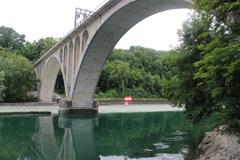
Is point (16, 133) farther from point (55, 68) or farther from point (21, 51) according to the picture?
point (21, 51)

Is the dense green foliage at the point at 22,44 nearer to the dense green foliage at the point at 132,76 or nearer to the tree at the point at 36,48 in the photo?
the tree at the point at 36,48

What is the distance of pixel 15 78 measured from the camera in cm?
4191

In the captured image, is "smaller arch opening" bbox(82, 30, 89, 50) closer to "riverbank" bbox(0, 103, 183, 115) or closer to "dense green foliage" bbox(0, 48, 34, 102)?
"riverbank" bbox(0, 103, 183, 115)

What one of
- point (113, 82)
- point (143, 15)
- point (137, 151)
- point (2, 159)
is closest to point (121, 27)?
point (143, 15)

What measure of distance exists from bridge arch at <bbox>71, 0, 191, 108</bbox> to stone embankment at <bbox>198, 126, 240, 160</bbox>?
8090 mm

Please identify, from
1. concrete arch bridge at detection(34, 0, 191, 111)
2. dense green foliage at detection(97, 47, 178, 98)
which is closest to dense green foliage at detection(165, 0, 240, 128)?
concrete arch bridge at detection(34, 0, 191, 111)

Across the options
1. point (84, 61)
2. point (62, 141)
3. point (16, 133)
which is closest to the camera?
point (62, 141)

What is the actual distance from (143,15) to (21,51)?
47450mm

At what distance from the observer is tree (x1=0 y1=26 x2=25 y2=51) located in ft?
225

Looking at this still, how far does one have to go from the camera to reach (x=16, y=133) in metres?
19.7

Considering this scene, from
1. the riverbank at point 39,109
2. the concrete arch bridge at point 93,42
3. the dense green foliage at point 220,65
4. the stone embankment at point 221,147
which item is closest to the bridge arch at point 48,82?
the concrete arch bridge at point 93,42

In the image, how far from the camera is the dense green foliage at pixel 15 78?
40.1 m

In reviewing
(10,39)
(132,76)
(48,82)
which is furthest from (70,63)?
(10,39)

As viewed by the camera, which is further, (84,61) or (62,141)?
(84,61)
